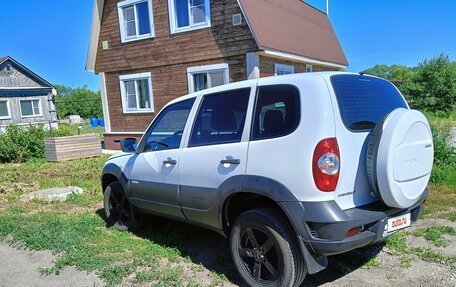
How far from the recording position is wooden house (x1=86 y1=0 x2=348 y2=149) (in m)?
11.5

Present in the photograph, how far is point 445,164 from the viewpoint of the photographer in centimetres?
692

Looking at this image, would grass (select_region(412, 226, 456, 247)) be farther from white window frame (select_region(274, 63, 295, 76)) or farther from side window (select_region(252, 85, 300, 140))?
white window frame (select_region(274, 63, 295, 76))

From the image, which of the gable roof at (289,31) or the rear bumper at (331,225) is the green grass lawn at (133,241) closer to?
the rear bumper at (331,225)

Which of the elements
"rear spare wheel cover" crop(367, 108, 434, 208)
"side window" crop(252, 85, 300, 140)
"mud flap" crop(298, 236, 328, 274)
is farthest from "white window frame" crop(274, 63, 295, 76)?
"mud flap" crop(298, 236, 328, 274)

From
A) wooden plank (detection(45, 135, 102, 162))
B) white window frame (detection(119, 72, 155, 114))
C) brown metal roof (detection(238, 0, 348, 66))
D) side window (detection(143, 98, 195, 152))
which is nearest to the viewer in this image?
side window (detection(143, 98, 195, 152))

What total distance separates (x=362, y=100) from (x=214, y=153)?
1399 mm

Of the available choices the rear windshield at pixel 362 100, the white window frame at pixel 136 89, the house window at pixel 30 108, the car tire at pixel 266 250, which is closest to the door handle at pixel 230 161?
the car tire at pixel 266 250

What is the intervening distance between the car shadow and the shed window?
948 cm

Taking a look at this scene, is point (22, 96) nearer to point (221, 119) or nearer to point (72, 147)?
point (72, 147)

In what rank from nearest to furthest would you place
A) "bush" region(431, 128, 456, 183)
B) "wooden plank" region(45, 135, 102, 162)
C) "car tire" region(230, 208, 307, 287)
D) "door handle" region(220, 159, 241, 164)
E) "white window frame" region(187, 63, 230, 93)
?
1. "car tire" region(230, 208, 307, 287)
2. "door handle" region(220, 159, 241, 164)
3. "bush" region(431, 128, 456, 183)
4. "white window frame" region(187, 63, 230, 93)
5. "wooden plank" region(45, 135, 102, 162)

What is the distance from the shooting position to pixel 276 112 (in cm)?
301

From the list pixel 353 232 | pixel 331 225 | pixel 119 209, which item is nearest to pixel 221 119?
pixel 331 225

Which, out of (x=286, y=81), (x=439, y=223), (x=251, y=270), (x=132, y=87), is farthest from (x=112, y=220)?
(x=132, y=87)

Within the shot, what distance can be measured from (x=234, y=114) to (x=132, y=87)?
1213 cm
